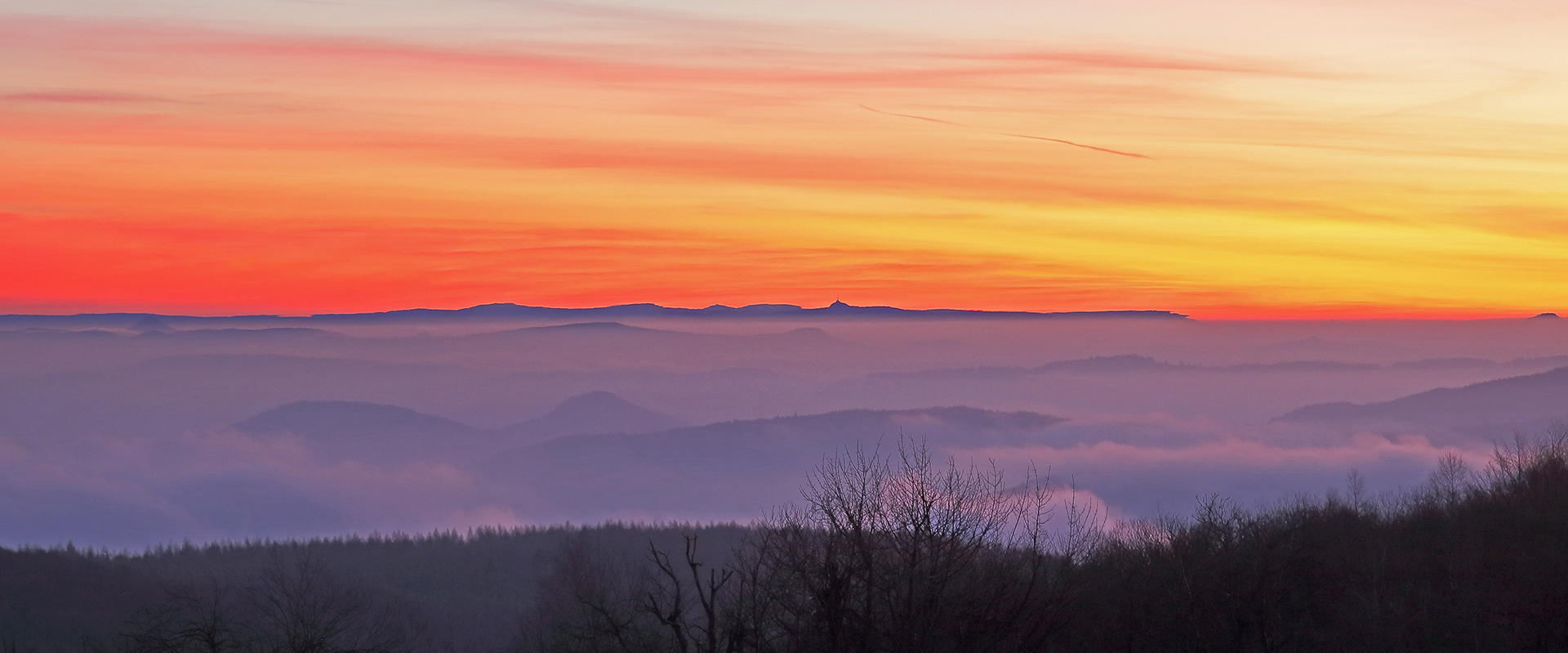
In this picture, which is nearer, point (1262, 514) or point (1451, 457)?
point (1262, 514)

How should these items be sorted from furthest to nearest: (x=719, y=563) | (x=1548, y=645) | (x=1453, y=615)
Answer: (x=719, y=563), (x=1453, y=615), (x=1548, y=645)

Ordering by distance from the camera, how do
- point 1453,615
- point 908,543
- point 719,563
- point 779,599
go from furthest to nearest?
1. point 719,563
2. point 1453,615
3. point 908,543
4. point 779,599

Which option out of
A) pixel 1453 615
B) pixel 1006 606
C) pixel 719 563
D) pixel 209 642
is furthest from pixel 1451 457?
pixel 719 563

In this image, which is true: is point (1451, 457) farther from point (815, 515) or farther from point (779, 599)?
point (779, 599)

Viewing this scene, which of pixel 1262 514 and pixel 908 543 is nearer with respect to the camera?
pixel 908 543

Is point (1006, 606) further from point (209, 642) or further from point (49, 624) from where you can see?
point (49, 624)

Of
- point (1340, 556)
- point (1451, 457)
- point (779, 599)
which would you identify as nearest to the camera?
point (779, 599)

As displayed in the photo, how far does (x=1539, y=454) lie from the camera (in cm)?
4659

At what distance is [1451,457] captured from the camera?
5466cm

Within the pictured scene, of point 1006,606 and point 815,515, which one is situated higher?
point 815,515

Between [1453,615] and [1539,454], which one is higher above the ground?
[1539,454]

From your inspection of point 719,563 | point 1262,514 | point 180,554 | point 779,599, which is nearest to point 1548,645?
point 1262,514

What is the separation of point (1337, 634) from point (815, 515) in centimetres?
1674

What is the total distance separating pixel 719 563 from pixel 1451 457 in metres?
76.7
